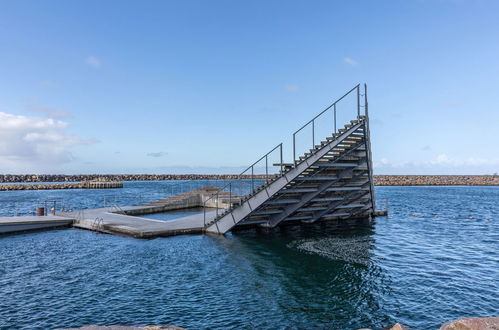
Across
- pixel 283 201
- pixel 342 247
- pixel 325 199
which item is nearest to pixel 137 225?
pixel 283 201

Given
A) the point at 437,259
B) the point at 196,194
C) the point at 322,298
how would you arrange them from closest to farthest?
1. the point at 322,298
2. the point at 437,259
3. the point at 196,194

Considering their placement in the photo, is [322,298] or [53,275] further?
[53,275]

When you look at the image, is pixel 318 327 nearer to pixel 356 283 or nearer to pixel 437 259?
pixel 356 283

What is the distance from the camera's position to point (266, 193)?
70.7 ft

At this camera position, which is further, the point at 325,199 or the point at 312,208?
the point at 312,208

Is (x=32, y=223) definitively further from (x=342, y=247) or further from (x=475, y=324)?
(x=475, y=324)

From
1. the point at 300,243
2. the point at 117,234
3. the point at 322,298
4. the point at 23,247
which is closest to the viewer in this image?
the point at 322,298

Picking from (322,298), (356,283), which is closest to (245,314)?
(322,298)

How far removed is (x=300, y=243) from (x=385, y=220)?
15.9 meters

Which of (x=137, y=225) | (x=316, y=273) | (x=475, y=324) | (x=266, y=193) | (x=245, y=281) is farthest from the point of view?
(x=137, y=225)

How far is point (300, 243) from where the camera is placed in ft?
72.1

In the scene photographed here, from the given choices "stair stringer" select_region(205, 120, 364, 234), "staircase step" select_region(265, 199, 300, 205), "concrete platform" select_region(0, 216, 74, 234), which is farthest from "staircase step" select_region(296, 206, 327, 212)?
"concrete platform" select_region(0, 216, 74, 234)

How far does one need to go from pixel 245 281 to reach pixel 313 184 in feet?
37.5

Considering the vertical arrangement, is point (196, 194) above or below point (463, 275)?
above
